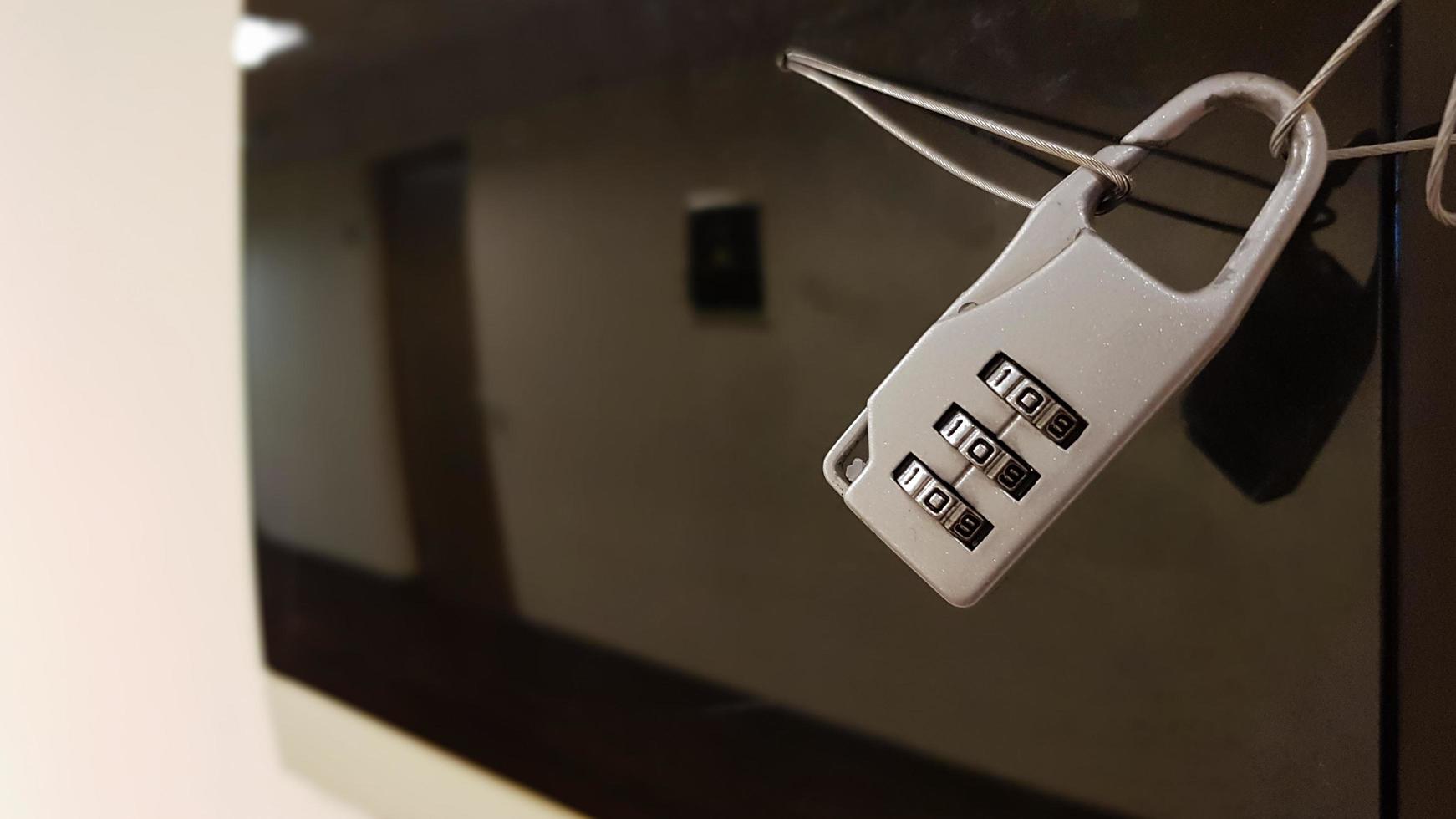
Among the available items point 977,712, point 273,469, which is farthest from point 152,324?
point 977,712

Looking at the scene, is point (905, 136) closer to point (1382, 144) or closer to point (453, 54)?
point (1382, 144)

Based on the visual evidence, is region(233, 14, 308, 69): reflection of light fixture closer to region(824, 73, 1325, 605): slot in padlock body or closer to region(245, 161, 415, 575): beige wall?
region(245, 161, 415, 575): beige wall

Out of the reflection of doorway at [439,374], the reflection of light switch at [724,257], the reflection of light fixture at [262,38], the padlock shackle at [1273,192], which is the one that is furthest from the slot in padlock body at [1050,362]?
the reflection of light fixture at [262,38]

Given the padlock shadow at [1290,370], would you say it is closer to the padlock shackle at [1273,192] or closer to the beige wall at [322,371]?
the padlock shackle at [1273,192]

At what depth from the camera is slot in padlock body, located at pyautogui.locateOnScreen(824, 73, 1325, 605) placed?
250 mm

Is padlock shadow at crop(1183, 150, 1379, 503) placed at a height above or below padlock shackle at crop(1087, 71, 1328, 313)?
below

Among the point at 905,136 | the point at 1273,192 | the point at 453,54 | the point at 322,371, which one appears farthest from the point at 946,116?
the point at 322,371

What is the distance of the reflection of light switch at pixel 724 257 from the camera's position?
39cm

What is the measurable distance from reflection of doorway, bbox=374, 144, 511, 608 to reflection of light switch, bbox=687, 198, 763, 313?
170 mm

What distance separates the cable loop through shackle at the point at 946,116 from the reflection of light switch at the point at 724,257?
0.06 m

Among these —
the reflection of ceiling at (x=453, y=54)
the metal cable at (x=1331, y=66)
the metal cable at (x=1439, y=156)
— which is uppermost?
the reflection of ceiling at (x=453, y=54)

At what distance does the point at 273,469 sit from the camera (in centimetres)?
60

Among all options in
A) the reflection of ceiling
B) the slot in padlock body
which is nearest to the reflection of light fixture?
the reflection of ceiling

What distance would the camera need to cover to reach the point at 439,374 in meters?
0.52
